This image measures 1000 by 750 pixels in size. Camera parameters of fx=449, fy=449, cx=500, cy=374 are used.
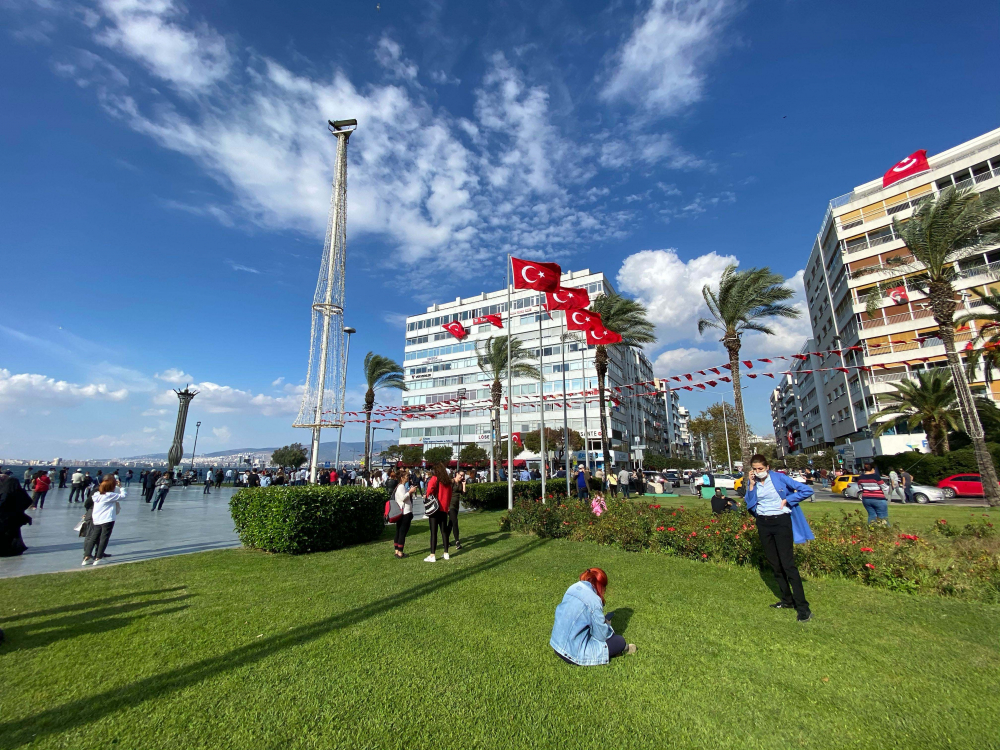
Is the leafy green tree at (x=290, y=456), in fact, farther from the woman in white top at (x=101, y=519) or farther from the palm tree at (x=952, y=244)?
the palm tree at (x=952, y=244)

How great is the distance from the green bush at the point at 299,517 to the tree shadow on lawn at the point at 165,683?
397 centimetres

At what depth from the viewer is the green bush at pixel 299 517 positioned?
8.77m

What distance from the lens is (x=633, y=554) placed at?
865 cm

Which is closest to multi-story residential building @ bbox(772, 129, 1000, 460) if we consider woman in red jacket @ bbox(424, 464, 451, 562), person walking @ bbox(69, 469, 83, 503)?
woman in red jacket @ bbox(424, 464, 451, 562)

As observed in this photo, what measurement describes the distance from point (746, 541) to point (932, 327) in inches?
1613

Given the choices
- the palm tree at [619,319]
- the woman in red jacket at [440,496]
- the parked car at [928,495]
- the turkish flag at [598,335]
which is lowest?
the parked car at [928,495]

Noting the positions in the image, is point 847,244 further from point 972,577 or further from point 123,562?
point 123,562

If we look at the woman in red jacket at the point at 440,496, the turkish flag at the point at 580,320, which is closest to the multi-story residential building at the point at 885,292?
the turkish flag at the point at 580,320

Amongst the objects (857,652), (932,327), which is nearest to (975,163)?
(932,327)

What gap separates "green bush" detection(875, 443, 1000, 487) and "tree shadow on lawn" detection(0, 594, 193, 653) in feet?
118

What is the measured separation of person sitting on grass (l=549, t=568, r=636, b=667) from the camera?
389 centimetres

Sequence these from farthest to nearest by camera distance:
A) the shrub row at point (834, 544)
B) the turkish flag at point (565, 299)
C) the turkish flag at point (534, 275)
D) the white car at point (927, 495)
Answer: the white car at point (927, 495), the turkish flag at point (565, 299), the turkish flag at point (534, 275), the shrub row at point (834, 544)

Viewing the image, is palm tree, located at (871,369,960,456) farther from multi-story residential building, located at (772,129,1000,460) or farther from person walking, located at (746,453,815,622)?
person walking, located at (746,453,815,622)

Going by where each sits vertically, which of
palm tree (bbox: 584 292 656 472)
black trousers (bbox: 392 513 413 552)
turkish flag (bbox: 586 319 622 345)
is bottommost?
black trousers (bbox: 392 513 413 552)
